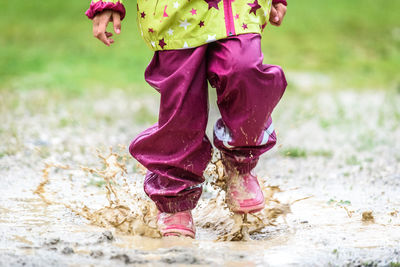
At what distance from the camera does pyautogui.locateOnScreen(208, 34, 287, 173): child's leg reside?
250cm

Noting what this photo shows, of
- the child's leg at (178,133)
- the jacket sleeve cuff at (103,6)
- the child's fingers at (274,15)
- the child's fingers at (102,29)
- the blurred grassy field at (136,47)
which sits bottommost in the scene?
the blurred grassy field at (136,47)

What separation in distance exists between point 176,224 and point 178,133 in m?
0.38

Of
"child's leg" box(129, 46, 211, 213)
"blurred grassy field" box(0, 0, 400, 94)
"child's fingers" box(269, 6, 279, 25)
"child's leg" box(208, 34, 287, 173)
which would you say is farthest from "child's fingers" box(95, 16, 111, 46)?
"blurred grassy field" box(0, 0, 400, 94)

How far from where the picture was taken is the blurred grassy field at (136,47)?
9734 mm

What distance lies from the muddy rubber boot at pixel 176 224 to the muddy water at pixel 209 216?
47 millimetres

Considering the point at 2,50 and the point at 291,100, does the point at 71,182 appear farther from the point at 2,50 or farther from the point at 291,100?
the point at 2,50

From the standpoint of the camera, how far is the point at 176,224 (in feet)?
9.07

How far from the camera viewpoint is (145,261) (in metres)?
2.33

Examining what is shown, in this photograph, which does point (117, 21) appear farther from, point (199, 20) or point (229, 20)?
point (229, 20)

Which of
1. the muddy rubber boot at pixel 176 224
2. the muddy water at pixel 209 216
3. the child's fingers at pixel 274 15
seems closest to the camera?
the muddy water at pixel 209 216

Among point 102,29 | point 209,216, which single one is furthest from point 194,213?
point 102,29

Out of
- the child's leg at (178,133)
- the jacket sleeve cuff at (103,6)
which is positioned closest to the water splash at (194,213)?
the child's leg at (178,133)

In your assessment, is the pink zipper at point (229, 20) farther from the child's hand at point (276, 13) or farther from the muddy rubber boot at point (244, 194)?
the muddy rubber boot at point (244, 194)

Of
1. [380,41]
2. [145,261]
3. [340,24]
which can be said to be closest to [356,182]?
[145,261]
